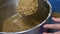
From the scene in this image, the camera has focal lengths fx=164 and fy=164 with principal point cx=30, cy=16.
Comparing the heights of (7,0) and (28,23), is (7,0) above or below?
above

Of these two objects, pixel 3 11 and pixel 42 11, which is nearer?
pixel 42 11

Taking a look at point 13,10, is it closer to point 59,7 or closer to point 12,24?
point 12,24

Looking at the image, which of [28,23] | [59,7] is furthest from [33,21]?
[59,7]

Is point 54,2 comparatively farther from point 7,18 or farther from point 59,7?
point 7,18

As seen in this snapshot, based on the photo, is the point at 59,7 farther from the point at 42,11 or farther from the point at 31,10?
the point at 31,10

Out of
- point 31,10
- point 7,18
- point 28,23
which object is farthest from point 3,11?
point 31,10

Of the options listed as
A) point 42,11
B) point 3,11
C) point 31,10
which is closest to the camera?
point 31,10

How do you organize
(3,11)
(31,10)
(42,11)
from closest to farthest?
(31,10) < (42,11) < (3,11)

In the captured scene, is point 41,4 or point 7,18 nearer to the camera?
point 41,4
